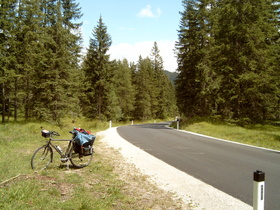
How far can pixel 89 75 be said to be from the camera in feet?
115

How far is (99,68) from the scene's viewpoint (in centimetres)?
3469

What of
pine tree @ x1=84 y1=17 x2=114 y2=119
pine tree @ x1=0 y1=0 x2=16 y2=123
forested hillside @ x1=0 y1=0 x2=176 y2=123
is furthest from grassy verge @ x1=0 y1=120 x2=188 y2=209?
pine tree @ x1=84 y1=17 x2=114 y2=119

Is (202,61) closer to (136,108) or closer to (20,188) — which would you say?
(20,188)

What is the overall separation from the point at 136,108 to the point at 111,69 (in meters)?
25.0

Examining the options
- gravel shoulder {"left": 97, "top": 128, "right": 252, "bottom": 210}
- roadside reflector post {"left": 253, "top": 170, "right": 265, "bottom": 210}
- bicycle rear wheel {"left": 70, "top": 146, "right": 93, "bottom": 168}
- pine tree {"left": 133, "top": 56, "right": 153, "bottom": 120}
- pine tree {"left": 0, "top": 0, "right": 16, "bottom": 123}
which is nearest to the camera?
roadside reflector post {"left": 253, "top": 170, "right": 265, "bottom": 210}

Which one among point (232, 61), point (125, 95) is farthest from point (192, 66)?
point (125, 95)

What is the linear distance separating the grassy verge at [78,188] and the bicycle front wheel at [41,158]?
0.26m

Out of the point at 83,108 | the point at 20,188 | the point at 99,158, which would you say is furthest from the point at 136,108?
the point at 20,188

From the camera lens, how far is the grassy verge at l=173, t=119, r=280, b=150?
44.2ft

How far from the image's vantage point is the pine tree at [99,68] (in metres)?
34.6

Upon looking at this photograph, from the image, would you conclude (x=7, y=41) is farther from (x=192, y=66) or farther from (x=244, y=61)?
(x=244, y=61)

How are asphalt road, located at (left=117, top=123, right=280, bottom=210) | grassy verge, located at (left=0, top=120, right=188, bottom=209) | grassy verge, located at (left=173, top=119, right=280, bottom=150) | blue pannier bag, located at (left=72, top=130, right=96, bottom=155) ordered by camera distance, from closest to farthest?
1. grassy verge, located at (left=0, top=120, right=188, bottom=209)
2. asphalt road, located at (left=117, top=123, right=280, bottom=210)
3. blue pannier bag, located at (left=72, top=130, right=96, bottom=155)
4. grassy verge, located at (left=173, top=119, right=280, bottom=150)

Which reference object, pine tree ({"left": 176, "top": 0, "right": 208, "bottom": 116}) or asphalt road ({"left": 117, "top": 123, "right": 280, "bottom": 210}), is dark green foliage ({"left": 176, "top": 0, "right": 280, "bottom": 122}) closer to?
pine tree ({"left": 176, "top": 0, "right": 208, "bottom": 116})

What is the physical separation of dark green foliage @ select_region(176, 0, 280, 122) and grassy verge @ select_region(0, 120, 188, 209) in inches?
723
